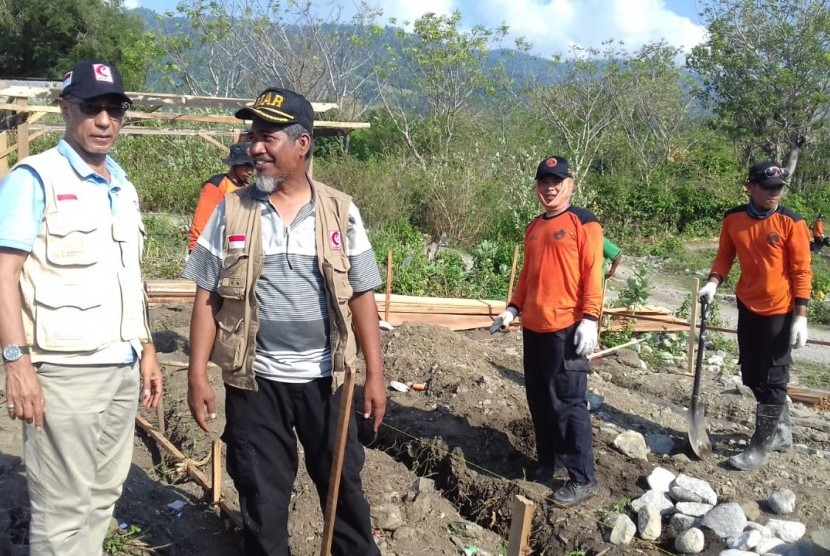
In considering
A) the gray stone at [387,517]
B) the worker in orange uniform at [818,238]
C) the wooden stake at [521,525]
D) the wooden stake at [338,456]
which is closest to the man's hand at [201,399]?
the wooden stake at [338,456]

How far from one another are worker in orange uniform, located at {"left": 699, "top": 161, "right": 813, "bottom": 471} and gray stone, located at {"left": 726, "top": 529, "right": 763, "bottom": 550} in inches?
43.3

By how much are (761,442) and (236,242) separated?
3.77 metres

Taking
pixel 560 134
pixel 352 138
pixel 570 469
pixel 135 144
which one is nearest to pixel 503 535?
pixel 570 469

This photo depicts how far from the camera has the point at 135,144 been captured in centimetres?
1429

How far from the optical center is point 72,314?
98.7 inches

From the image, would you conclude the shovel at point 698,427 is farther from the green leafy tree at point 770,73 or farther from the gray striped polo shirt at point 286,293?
the green leafy tree at point 770,73

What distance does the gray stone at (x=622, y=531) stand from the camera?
397cm

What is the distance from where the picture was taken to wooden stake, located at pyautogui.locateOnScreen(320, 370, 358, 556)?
2.58 meters

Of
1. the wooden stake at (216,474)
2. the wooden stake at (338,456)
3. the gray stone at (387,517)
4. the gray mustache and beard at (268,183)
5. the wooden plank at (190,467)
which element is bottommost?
the gray stone at (387,517)

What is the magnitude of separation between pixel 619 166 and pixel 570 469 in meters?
16.1

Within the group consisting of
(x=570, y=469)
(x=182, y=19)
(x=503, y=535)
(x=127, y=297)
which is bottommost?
(x=503, y=535)

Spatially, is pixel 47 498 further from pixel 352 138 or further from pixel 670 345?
pixel 352 138

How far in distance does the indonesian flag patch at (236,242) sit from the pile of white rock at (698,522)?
2551 mm

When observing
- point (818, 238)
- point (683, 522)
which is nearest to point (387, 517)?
point (683, 522)
